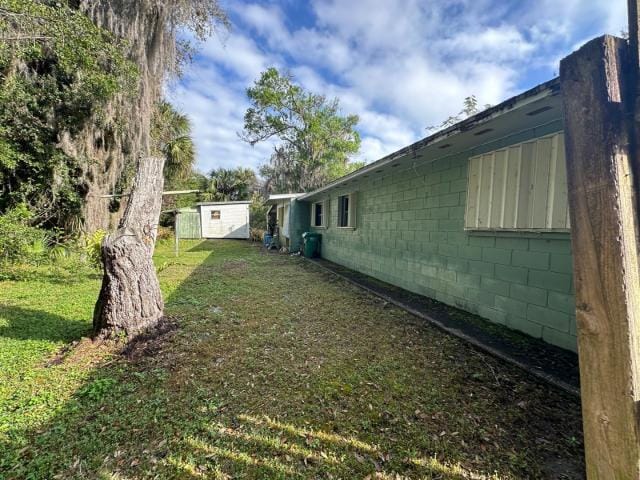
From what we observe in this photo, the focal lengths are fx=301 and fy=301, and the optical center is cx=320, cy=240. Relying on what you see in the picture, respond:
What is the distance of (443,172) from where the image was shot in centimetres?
484

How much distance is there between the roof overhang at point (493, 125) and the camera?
2607 mm

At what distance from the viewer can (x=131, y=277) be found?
132 inches

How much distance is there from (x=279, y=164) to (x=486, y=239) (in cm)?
2304

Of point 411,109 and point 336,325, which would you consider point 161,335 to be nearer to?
point 336,325

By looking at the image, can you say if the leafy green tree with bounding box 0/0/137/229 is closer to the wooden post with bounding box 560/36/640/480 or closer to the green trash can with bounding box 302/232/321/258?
the green trash can with bounding box 302/232/321/258

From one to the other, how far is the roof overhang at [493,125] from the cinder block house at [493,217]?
11 mm

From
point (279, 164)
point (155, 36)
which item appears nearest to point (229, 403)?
point (155, 36)

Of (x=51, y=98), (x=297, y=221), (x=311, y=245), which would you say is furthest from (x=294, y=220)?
(x=51, y=98)

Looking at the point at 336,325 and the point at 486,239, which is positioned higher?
the point at 486,239

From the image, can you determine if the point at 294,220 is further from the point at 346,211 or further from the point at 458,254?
the point at 458,254

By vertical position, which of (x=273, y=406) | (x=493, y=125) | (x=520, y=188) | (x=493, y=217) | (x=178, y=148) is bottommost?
(x=273, y=406)

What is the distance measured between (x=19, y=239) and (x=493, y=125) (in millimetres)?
7915

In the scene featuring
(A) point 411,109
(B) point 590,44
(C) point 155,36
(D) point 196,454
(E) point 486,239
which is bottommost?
(D) point 196,454

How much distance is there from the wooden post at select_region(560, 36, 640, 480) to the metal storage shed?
67.8 feet
